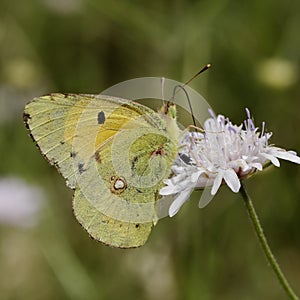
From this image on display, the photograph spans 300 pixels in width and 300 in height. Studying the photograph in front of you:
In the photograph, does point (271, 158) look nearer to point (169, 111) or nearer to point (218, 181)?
point (218, 181)

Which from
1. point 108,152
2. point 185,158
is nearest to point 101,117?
point 108,152

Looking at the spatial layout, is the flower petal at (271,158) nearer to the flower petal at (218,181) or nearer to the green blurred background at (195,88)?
the flower petal at (218,181)

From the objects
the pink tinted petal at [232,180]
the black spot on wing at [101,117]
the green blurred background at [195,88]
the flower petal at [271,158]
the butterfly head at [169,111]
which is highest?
the black spot on wing at [101,117]

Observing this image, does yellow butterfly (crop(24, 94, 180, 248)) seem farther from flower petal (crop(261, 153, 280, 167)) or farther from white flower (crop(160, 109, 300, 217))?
flower petal (crop(261, 153, 280, 167))

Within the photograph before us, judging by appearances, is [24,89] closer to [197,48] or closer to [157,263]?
[197,48]

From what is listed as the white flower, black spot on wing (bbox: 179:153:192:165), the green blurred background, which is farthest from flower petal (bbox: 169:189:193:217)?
the green blurred background

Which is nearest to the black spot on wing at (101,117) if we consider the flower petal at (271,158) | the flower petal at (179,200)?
the flower petal at (179,200)
